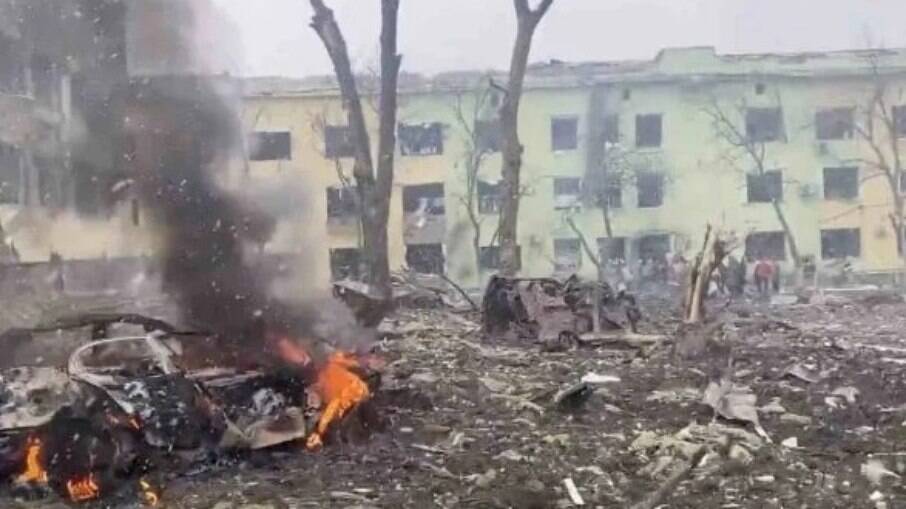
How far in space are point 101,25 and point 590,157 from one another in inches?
1223

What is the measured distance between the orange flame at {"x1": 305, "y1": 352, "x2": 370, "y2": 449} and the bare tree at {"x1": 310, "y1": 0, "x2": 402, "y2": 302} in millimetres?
10218

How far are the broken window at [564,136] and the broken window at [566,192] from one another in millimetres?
1271

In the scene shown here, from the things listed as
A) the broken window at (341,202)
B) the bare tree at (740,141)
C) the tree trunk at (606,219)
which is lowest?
the tree trunk at (606,219)

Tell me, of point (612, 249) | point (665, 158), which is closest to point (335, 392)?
point (612, 249)

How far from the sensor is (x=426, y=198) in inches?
1762

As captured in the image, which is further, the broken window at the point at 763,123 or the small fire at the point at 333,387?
the broken window at the point at 763,123

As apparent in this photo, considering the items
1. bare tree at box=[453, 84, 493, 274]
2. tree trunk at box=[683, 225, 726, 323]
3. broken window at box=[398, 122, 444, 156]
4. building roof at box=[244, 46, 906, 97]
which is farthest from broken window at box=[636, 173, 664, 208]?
tree trunk at box=[683, 225, 726, 323]

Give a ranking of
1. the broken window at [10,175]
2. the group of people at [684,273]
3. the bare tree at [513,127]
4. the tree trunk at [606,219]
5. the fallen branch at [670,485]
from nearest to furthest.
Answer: the fallen branch at [670,485] < the bare tree at [513,127] < the broken window at [10,175] < the group of people at [684,273] < the tree trunk at [606,219]

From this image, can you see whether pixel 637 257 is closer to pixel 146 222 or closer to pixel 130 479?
pixel 146 222

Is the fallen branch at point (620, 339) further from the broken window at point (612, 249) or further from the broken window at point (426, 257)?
the broken window at point (612, 249)

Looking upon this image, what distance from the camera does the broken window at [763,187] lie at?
147 ft

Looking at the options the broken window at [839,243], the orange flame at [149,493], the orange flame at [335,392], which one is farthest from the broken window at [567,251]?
the orange flame at [149,493]

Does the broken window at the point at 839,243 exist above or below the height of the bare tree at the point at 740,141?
below

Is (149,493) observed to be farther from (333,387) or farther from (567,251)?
(567,251)
